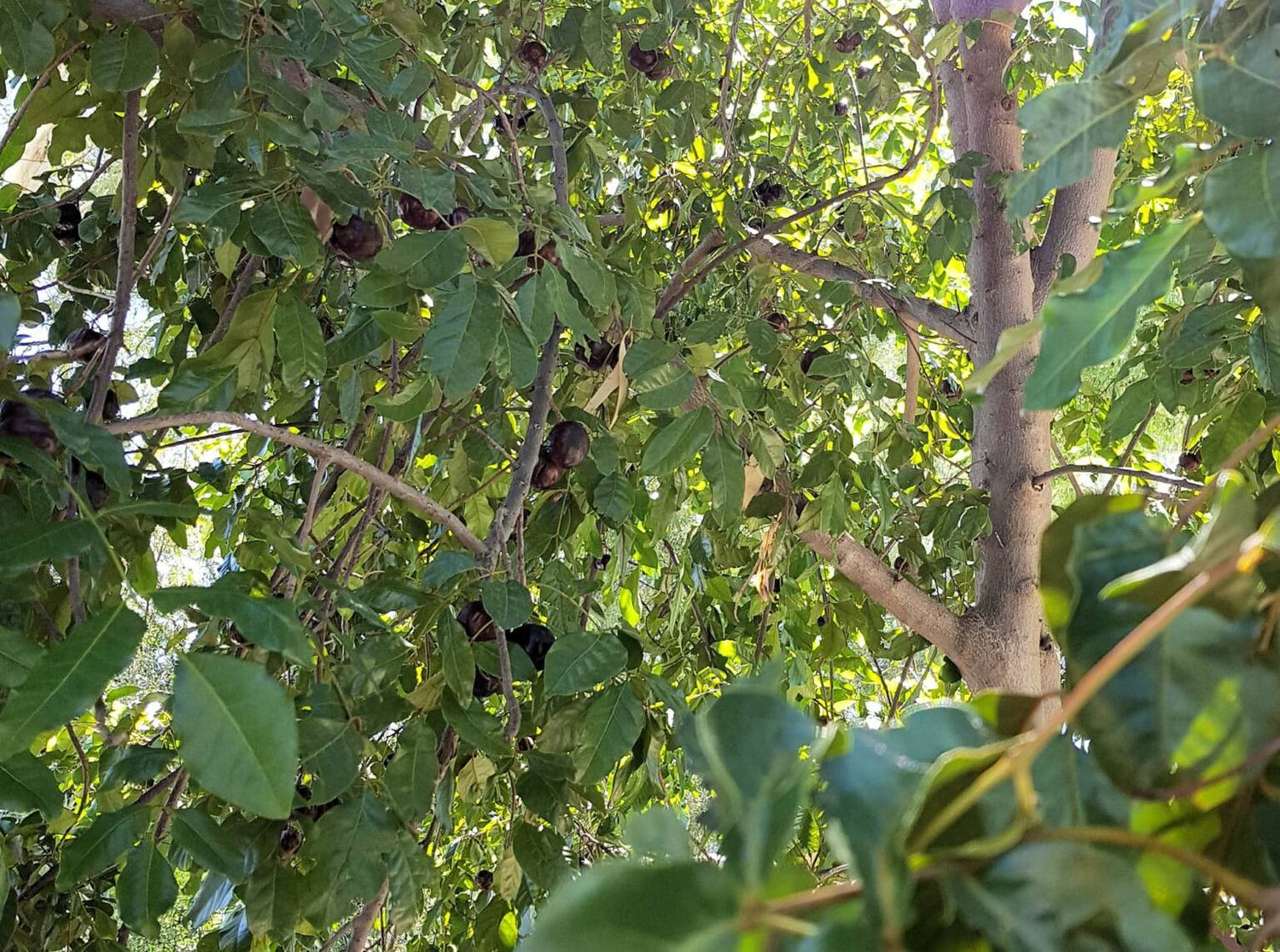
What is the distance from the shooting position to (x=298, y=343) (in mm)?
1013

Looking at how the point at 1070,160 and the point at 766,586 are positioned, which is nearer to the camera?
the point at 1070,160

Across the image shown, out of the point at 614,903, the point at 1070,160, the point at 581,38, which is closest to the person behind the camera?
the point at 614,903

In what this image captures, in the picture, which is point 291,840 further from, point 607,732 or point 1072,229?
point 1072,229

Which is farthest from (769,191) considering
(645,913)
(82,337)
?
(645,913)

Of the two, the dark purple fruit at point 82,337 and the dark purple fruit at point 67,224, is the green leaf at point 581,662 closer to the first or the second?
the dark purple fruit at point 82,337

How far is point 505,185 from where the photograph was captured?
1.00m

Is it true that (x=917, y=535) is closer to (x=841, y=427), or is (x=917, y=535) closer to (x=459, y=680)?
(x=841, y=427)

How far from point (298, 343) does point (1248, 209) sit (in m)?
0.85

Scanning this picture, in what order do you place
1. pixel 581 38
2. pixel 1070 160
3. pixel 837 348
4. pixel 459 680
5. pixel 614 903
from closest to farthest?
1. pixel 614 903
2. pixel 1070 160
3. pixel 459 680
4. pixel 581 38
5. pixel 837 348

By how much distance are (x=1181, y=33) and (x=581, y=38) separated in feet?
4.15

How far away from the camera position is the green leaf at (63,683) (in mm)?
498

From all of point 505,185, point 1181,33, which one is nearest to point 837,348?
point 505,185

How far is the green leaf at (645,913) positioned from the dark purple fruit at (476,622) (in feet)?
2.65

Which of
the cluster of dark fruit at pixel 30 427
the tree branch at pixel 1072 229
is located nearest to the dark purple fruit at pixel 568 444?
the cluster of dark fruit at pixel 30 427
